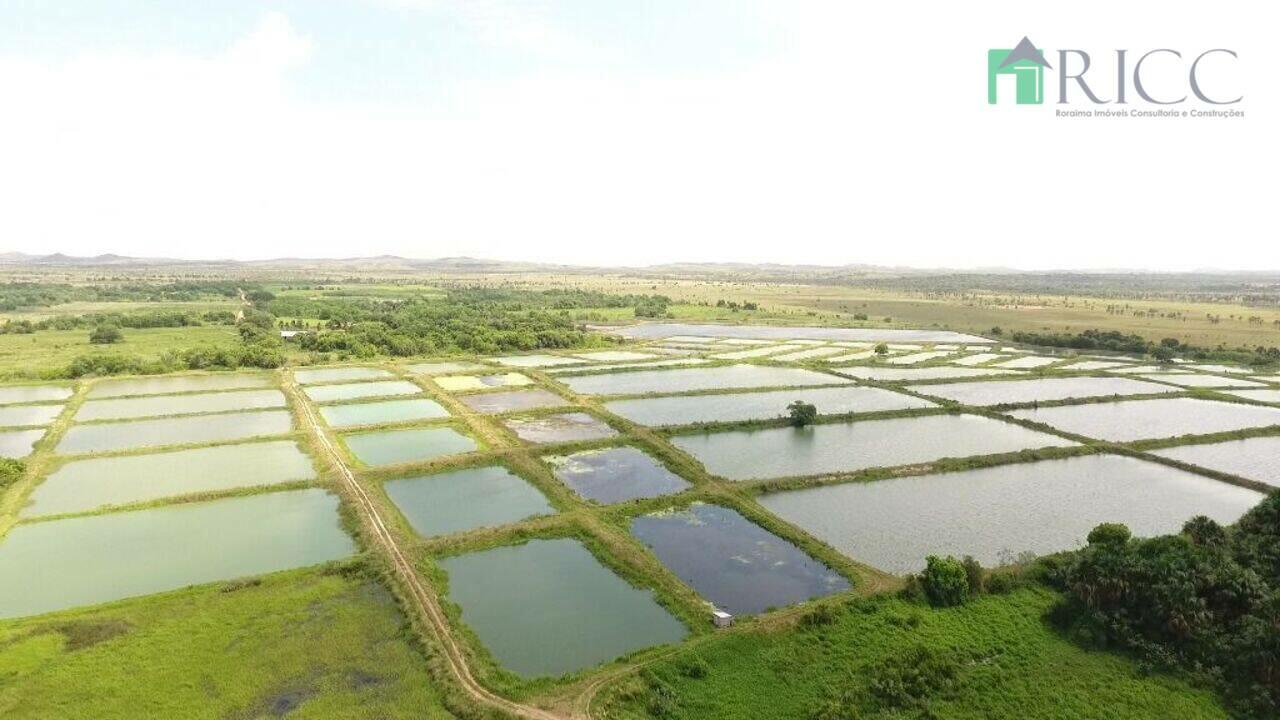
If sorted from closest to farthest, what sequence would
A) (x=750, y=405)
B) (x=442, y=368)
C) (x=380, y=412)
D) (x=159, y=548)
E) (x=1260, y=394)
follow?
(x=159, y=548) < (x=380, y=412) < (x=750, y=405) < (x=1260, y=394) < (x=442, y=368)

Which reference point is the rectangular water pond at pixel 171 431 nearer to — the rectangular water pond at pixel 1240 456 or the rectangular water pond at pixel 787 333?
the rectangular water pond at pixel 787 333

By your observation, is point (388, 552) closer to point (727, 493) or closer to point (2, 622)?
point (2, 622)

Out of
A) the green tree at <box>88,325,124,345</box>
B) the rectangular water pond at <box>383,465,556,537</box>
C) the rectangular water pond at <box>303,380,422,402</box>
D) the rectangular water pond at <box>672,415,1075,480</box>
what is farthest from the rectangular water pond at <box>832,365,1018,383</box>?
the green tree at <box>88,325,124,345</box>

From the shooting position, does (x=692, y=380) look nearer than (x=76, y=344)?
Yes

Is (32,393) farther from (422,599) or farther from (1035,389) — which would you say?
(1035,389)

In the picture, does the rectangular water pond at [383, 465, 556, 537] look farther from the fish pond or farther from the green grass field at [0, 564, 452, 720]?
the fish pond

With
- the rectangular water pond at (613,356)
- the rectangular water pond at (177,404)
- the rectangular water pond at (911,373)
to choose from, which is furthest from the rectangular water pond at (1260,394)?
the rectangular water pond at (177,404)

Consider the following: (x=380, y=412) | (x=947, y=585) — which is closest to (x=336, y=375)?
(x=380, y=412)

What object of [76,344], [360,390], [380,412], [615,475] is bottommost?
[615,475]

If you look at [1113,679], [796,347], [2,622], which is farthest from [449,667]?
[796,347]
